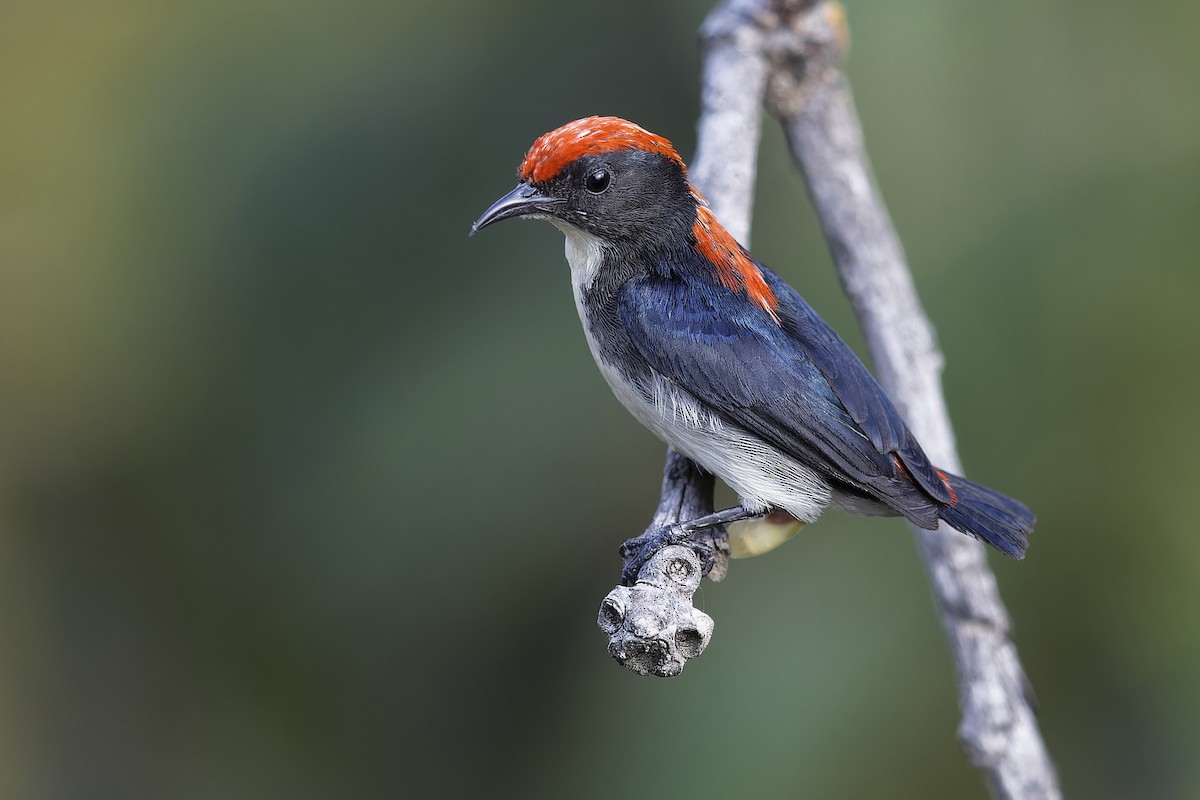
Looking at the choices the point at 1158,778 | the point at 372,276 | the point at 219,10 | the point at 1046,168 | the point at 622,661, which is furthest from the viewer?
the point at 219,10

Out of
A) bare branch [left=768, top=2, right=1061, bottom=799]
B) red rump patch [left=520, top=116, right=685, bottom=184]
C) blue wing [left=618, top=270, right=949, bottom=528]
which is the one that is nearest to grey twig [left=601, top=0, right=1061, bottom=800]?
bare branch [left=768, top=2, right=1061, bottom=799]

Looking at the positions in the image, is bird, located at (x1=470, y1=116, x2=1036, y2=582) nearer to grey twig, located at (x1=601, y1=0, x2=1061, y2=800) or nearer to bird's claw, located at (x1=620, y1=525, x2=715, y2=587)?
bird's claw, located at (x1=620, y1=525, x2=715, y2=587)

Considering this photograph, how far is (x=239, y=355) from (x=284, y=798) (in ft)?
5.15

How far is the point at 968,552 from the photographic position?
2.99 metres

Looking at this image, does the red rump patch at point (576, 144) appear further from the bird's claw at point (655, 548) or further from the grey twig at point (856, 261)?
the bird's claw at point (655, 548)

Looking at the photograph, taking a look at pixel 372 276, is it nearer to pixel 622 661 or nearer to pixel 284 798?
pixel 284 798

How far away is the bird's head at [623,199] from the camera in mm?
2822

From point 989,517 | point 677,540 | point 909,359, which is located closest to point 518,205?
point 677,540

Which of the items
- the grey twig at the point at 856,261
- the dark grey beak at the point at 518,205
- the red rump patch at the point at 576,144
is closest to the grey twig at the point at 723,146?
the grey twig at the point at 856,261

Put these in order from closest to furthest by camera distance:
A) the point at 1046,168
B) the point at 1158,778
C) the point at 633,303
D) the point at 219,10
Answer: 1. the point at 633,303
2. the point at 1158,778
3. the point at 1046,168
4. the point at 219,10

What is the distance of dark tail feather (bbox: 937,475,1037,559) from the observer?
2770 mm

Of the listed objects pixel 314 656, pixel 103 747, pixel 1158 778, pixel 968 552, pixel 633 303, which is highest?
pixel 633 303

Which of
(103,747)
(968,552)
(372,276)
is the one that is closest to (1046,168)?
(968,552)

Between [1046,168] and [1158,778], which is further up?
[1046,168]
